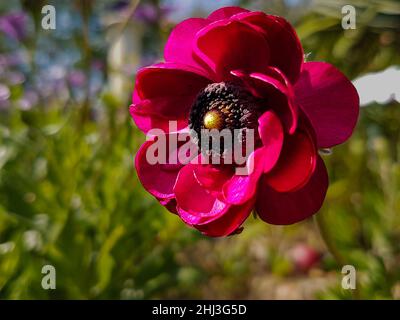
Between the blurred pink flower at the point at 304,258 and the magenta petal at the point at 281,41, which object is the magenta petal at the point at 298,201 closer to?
the magenta petal at the point at 281,41

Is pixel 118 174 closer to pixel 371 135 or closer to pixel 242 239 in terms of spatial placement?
pixel 242 239

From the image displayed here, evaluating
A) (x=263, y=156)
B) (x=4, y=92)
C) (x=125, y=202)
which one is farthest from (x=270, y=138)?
(x=4, y=92)

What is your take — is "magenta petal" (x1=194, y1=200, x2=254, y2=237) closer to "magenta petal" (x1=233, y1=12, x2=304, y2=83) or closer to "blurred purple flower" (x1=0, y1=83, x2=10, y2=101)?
"magenta petal" (x1=233, y1=12, x2=304, y2=83)

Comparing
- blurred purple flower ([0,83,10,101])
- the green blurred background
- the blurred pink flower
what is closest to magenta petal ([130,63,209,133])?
the green blurred background

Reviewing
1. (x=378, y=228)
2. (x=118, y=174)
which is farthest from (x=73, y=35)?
(x=378, y=228)

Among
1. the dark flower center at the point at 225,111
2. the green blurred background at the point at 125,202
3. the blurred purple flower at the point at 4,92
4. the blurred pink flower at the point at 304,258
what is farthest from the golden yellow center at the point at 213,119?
the blurred pink flower at the point at 304,258

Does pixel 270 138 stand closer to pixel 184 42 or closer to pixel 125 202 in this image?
pixel 184 42
